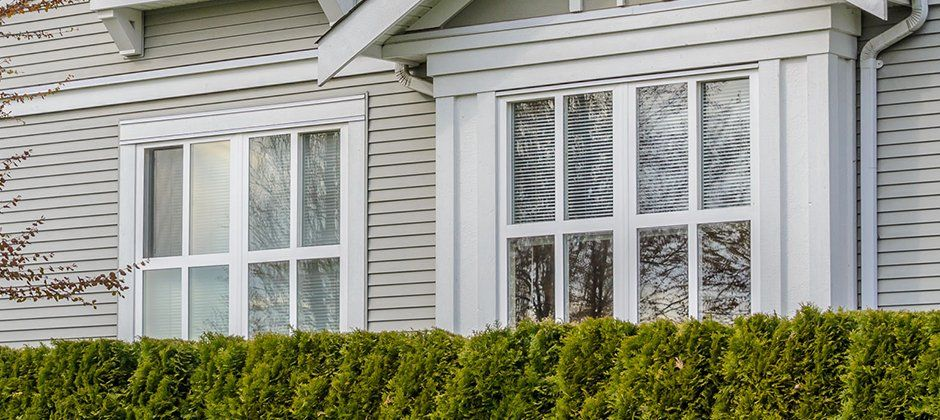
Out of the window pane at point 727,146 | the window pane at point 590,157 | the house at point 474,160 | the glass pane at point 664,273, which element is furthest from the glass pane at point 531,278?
the window pane at point 727,146

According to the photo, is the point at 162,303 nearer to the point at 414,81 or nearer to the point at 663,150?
the point at 414,81

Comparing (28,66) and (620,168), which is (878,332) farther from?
(28,66)

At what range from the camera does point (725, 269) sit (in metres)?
9.05

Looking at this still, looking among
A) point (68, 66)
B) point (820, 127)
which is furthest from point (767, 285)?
point (68, 66)

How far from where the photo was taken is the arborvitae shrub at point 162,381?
9094mm

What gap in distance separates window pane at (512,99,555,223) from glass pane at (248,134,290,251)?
7.29ft

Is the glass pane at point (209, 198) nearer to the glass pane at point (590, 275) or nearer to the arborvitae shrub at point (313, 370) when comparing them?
the arborvitae shrub at point (313, 370)

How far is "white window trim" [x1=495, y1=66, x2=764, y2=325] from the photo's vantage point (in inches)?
353

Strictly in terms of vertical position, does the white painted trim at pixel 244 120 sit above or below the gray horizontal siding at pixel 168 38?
below

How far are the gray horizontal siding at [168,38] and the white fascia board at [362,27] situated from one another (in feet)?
4.25

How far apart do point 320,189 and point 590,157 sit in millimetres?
2504

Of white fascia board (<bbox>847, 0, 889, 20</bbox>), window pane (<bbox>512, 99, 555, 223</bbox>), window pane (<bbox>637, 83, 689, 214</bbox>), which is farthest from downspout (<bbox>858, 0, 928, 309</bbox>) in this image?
window pane (<bbox>512, 99, 555, 223</bbox>)

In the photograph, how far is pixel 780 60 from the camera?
894 centimetres

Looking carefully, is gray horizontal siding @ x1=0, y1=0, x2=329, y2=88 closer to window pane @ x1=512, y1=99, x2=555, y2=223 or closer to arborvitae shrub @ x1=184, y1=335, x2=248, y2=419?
window pane @ x1=512, y1=99, x2=555, y2=223
